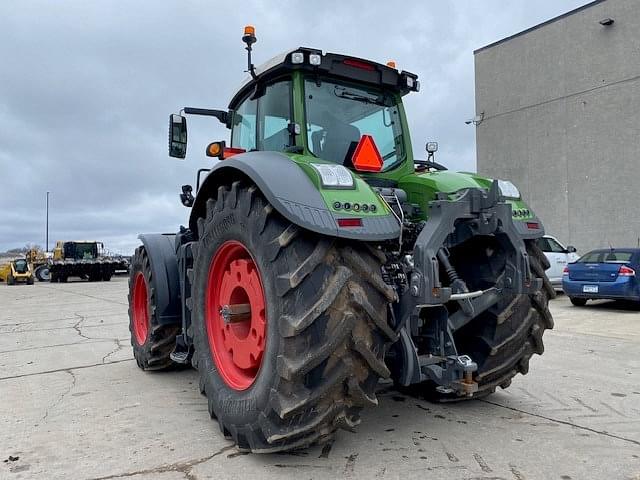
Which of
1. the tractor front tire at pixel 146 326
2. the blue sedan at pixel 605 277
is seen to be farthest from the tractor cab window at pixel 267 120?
the blue sedan at pixel 605 277

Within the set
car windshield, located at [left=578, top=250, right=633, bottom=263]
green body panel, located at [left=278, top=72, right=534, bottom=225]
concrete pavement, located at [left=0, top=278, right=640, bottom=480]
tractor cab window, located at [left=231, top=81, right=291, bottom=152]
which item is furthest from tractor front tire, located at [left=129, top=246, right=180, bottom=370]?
car windshield, located at [left=578, top=250, right=633, bottom=263]

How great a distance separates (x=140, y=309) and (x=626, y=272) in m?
9.86

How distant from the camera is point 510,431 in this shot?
3.65 m

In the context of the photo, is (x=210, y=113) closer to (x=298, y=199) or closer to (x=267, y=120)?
(x=267, y=120)

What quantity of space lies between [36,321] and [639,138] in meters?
17.6

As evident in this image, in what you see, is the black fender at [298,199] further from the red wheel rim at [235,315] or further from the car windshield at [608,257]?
the car windshield at [608,257]

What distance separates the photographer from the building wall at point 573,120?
17.4 metres

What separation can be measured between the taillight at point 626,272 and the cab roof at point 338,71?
8869 millimetres

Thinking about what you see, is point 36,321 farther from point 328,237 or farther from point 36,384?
point 328,237

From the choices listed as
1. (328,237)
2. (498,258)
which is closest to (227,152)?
(328,237)

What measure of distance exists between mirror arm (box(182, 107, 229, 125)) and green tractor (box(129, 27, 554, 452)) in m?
0.01

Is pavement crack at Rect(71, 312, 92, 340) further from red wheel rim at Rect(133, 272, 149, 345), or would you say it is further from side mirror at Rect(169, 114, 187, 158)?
side mirror at Rect(169, 114, 187, 158)

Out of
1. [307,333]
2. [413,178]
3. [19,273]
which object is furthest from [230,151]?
[19,273]

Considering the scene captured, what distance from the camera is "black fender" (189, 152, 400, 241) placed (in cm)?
281
